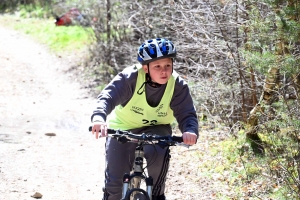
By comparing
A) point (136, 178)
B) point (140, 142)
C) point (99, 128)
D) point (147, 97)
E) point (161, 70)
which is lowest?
point (136, 178)

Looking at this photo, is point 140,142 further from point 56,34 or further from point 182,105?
point 56,34

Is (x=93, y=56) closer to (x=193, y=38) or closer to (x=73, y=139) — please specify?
(x=73, y=139)

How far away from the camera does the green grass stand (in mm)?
21547

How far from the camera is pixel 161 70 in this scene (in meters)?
4.72

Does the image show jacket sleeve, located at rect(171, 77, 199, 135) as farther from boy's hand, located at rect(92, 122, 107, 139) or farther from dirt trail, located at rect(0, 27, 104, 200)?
dirt trail, located at rect(0, 27, 104, 200)

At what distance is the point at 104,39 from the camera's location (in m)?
16.5

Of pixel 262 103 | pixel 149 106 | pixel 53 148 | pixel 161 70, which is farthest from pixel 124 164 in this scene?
pixel 53 148

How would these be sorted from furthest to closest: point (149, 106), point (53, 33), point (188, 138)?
point (53, 33), point (149, 106), point (188, 138)

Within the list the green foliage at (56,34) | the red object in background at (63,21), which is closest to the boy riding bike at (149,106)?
the green foliage at (56,34)

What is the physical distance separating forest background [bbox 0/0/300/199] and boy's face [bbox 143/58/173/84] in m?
1.34

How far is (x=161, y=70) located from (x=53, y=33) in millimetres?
19772

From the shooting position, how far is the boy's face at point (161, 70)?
4711 mm

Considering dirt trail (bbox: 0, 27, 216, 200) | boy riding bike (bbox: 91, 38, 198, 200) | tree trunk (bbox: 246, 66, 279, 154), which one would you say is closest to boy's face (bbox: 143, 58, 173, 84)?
boy riding bike (bbox: 91, 38, 198, 200)

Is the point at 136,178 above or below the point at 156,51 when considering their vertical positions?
below
